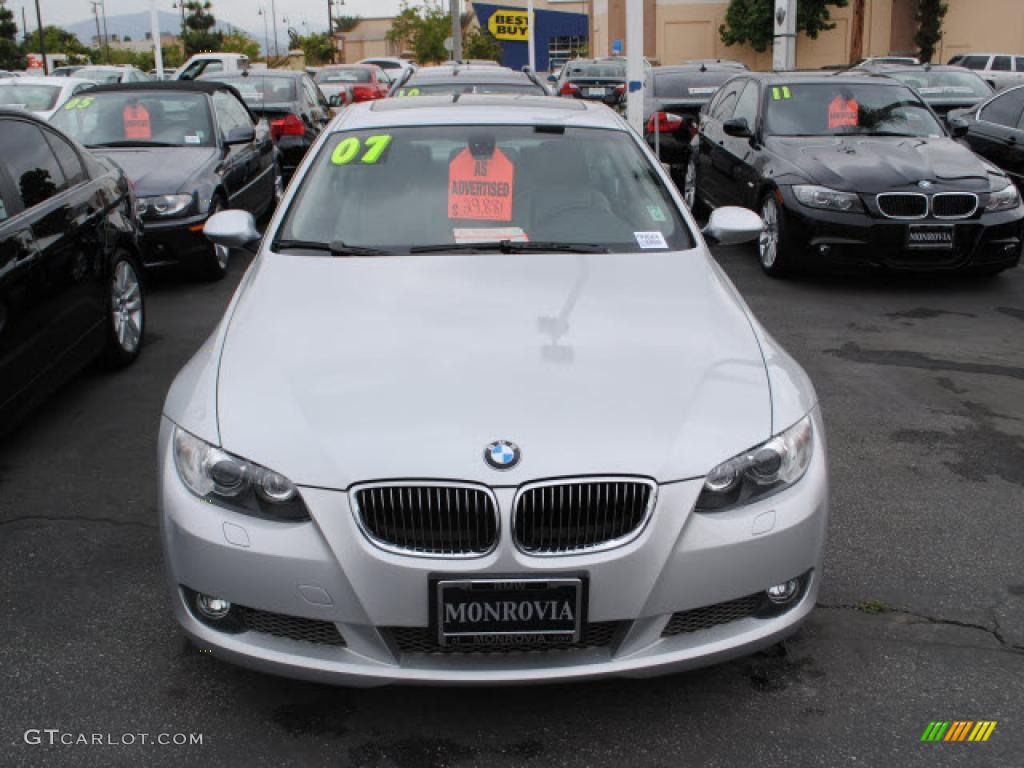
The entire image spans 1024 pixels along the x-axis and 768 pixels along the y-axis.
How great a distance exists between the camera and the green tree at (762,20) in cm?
4816

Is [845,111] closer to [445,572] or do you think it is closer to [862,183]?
[862,183]

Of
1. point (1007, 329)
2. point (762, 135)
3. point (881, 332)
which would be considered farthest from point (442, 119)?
point (762, 135)

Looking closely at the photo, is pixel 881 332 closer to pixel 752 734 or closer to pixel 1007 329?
pixel 1007 329

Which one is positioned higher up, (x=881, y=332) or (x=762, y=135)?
(x=762, y=135)

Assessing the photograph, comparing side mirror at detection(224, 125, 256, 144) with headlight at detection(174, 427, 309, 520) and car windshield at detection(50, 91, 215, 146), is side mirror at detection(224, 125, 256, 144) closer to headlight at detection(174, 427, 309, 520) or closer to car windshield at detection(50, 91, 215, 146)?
car windshield at detection(50, 91, 215, 146)

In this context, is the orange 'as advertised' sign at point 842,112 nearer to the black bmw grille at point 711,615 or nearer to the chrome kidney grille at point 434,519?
the black bmw grille at point 711,615

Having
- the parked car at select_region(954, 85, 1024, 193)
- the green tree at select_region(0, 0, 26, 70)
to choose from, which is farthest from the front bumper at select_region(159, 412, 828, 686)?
the green tree at select_region(0, 0, 26, 70)

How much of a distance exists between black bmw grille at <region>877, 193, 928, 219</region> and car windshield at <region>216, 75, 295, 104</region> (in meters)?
8.71

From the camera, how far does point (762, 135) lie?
9.16 m

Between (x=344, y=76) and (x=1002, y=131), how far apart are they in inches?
698

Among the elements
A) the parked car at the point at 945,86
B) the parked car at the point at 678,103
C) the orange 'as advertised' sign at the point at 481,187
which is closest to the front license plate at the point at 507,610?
the orange 'as advertised' sign at the point at 481,187

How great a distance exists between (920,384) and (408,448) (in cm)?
418

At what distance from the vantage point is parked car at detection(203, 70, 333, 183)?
1298cm

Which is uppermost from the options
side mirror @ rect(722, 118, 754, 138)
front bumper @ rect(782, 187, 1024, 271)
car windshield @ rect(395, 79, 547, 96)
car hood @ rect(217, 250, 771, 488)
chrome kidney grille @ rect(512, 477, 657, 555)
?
car windshield @ rect(395, 79, 547, 96)
